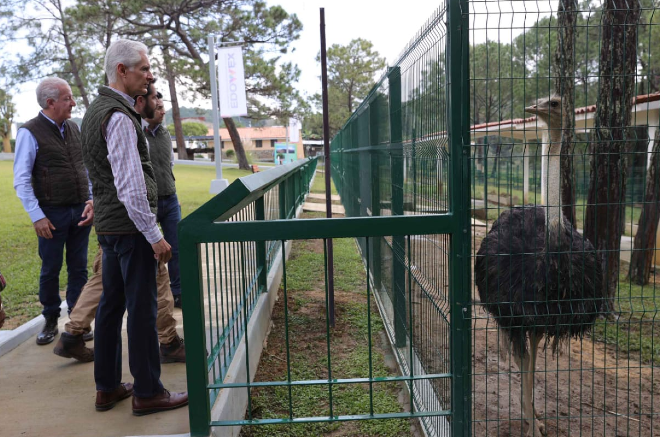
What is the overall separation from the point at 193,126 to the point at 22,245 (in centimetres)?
7163

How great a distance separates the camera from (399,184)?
13.3ft

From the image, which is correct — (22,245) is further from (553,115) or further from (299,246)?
(553,115)

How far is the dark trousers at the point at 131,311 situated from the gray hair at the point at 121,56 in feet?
2.74

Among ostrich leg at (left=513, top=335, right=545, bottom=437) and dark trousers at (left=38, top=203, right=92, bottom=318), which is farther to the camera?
dark trousers at (left=38, top=203, right=92, bottom=318)

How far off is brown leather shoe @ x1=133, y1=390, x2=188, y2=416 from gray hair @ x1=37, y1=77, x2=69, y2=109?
224 cm

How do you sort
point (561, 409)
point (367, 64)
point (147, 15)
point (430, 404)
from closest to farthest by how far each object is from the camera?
point (430, 404)
point (561, 409)
point (147, 15)
point (367, 64)

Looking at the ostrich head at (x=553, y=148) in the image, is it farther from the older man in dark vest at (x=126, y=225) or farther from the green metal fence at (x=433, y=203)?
the older man in dark vest at (x=126, y=225)

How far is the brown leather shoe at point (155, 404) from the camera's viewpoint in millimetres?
3025

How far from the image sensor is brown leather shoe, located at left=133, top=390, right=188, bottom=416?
303 cm

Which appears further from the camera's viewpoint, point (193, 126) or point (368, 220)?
point (193, 126)

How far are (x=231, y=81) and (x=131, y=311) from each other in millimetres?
15518

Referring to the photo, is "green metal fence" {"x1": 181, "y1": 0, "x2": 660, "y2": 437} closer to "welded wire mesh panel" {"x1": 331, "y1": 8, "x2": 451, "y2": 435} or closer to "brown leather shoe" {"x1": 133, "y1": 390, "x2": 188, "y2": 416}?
"welded wire mesh panel" {"x1": 331, "y1": 8, "x2": 451, "y2": 435}

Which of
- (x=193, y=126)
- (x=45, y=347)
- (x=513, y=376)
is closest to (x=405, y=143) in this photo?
(x=513, y=376)

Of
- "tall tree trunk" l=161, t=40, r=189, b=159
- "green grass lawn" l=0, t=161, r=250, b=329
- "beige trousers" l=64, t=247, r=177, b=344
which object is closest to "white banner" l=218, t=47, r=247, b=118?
"green grass lawn" l=0, t=161, r=250, b=329
